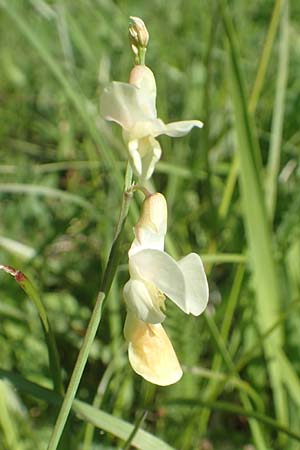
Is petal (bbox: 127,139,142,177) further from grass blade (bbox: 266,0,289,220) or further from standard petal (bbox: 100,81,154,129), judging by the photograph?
grass blade (bbox: 266,0,289,220)

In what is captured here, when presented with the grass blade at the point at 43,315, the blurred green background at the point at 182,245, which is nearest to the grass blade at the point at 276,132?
the blurred green background at the point at 182,245

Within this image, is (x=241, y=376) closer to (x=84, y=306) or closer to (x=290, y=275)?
(x=290, y=275)

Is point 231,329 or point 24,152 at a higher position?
point 24,152

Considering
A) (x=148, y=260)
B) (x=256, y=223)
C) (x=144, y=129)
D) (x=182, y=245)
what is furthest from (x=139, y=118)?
(x=182, y=245)

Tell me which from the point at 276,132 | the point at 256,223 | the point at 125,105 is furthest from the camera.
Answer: the point at 276,132

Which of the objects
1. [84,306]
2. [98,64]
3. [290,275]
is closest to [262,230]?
[290,275]

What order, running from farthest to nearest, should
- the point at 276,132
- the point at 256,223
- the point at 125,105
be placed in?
the point at 276,132 → the point at 256,223 → the point at 125,105

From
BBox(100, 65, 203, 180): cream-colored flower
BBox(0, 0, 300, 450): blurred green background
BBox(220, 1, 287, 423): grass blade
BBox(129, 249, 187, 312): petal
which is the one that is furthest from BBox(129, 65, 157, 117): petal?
BBox(220, 1, 287, 423): grass blade

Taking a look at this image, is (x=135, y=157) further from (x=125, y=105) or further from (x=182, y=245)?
(x=182, y=245)
